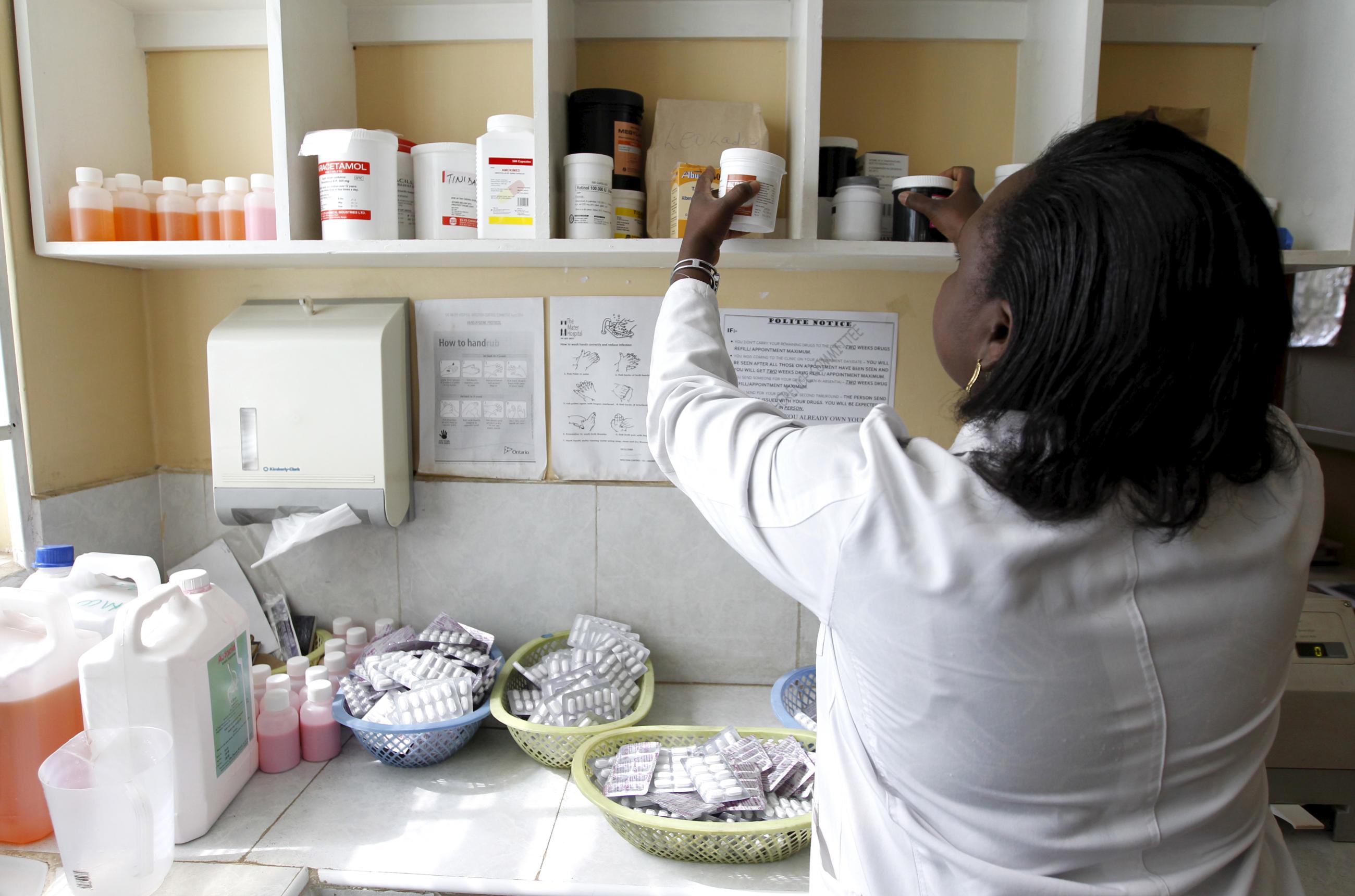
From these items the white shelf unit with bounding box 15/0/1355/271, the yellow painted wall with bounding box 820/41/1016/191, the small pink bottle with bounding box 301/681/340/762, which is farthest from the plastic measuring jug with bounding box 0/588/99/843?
the yellow painted wall with bounding box 820/41/1016/191

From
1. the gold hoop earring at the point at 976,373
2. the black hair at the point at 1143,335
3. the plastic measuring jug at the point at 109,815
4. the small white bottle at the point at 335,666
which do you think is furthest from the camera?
the small white bottle at the point at 335,666

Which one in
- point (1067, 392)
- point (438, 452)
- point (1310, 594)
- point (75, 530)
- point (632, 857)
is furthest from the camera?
point (438, 452)

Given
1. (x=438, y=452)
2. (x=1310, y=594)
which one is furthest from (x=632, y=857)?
(x=1310, y=594)

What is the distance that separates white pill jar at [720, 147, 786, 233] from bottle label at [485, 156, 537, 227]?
0.31 meters

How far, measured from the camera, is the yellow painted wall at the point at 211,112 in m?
1.45

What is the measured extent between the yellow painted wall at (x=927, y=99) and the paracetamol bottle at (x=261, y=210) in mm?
926

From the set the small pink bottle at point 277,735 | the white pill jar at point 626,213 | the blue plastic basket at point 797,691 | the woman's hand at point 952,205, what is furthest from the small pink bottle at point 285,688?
the woman's hand at point 952,205

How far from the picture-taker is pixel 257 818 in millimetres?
1109

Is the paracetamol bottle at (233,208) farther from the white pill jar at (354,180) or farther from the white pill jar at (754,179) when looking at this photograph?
the white pill jar at (754,179)

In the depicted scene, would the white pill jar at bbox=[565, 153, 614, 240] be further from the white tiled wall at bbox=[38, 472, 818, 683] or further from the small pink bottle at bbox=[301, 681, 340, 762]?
the small pink bottle at bbox=[301, 681, 340, 762]

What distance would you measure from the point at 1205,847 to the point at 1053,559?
303mm

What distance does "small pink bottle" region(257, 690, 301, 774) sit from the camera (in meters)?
1.21

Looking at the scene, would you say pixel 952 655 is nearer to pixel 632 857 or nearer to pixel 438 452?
Answer: pixel 632 857

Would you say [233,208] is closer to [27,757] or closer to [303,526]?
[303,526]
